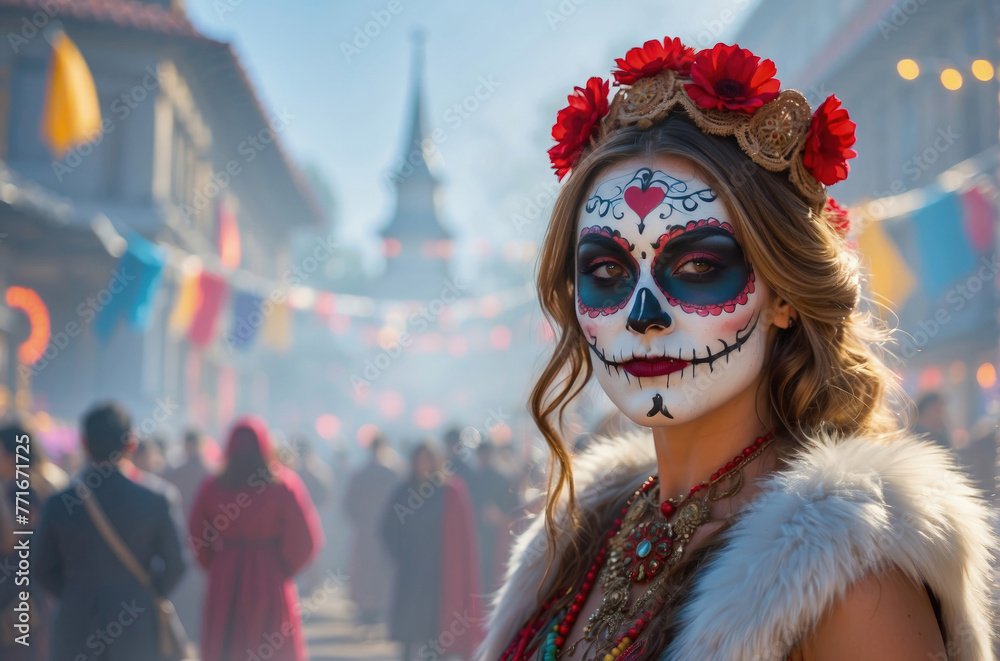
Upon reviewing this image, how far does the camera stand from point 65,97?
1005 cm

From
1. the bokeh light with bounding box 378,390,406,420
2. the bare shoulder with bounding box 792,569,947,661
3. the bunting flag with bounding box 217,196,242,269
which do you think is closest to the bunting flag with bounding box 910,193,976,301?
the bare shoulder with bounding box 792,569,947,661

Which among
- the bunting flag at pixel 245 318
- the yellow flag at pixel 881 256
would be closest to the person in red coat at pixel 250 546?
the yellow flag at pixel 881 256

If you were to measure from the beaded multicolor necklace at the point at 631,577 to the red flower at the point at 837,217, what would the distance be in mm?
489

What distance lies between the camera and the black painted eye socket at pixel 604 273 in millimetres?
1890

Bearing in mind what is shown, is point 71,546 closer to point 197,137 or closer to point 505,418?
point 197,137

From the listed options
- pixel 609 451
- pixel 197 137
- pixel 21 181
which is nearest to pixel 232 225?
pixel 197 137

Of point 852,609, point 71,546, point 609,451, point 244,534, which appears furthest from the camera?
point 244,534

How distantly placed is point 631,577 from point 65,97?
10.2 meters

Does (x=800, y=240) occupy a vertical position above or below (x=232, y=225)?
below

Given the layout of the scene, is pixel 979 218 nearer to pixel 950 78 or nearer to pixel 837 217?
pixel 950 78

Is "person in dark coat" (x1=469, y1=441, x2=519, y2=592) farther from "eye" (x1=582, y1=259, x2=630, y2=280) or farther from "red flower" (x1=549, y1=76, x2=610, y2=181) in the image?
"eye" (x1=582, y1=259, x2=630, y2=280)

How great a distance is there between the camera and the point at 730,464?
1.86 m

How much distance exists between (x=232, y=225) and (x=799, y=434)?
2216cm

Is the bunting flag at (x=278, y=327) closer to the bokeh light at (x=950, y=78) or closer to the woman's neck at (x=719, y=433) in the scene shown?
the bokeh light at (x=950, y=78)
